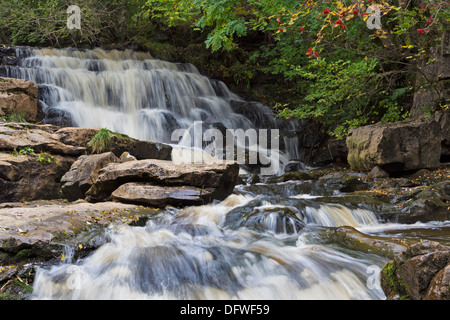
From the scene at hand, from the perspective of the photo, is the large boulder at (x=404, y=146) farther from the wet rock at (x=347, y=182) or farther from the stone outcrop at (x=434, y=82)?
the stone outcrop at (x=434, y=82)

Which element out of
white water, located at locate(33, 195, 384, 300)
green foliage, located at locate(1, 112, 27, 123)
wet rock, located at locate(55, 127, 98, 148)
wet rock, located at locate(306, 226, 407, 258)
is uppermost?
Answer: green foliage, located at locate(1, 112, 27, 123)

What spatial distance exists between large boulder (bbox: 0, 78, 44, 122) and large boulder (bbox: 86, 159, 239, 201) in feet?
11.8

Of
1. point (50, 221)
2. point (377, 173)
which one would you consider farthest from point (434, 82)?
point (50, 221)

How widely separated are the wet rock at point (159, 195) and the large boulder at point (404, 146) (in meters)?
4.28

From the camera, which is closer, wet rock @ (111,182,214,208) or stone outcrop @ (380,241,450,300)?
stone outcrop @ (380,241,450,300)

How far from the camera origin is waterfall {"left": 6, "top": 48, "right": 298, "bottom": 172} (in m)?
11.0

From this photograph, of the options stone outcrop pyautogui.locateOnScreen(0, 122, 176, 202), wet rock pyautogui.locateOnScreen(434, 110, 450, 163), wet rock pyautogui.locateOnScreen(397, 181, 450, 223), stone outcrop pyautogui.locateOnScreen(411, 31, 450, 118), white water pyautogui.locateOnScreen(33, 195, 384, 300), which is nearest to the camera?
white water pyautogui.locateOnScreen(33, 195, 384, 300)

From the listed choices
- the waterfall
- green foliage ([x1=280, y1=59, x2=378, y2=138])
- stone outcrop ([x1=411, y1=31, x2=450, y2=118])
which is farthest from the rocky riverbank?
the waterfall

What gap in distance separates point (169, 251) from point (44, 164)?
406 centimetres

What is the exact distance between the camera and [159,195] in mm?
5980

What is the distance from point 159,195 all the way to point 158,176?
374mm

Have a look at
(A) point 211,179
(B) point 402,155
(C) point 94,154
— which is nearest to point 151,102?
(C) point 94,154

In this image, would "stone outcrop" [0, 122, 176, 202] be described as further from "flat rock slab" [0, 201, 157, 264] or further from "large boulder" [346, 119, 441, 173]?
"large boulder" [346, 119, 441, 173]

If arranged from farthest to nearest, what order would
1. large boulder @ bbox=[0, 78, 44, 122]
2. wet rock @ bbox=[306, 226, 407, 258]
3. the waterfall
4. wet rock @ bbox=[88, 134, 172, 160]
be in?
1. the waterfall
2. large boulder @ bbox=[0, 78, 44, 122]
3. wet rock @ bbox=[88, 134, 172, 160]
4. wet rock @ bbox=[306, 226, 407, 258]
